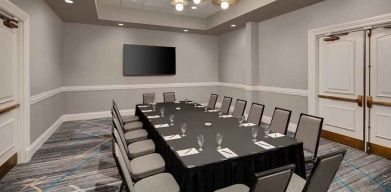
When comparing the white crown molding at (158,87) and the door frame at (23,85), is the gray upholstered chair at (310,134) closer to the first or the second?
the white crown molding at (158,87)

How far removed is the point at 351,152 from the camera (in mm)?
3820

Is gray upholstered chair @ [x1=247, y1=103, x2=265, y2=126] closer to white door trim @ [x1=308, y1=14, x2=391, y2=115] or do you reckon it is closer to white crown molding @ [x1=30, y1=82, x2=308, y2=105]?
white door trim @ [x1=308, y1=14, x2=391, y2=115]

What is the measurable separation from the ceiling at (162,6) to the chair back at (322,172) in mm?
4916

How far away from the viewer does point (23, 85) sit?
350 cm

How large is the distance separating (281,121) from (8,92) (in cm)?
382

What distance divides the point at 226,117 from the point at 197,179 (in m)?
1.75

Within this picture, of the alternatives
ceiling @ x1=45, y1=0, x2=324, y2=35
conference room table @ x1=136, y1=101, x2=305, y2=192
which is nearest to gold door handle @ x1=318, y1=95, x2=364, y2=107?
ceiling @ x1=45, y1=0, x2=324, y2=35

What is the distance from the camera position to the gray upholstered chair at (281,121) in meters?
3.08

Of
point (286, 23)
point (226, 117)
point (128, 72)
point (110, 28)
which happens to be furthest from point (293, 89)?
point (110, 28)

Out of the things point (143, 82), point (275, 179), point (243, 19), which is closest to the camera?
point (275, 179)

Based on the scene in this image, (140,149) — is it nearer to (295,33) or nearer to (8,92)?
(8,92)

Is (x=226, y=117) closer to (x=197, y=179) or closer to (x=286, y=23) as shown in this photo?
(x=197, y=179)

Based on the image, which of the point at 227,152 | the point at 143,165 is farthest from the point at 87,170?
the point at 227,152

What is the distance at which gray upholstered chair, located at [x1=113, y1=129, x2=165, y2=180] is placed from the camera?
7.22 ft
